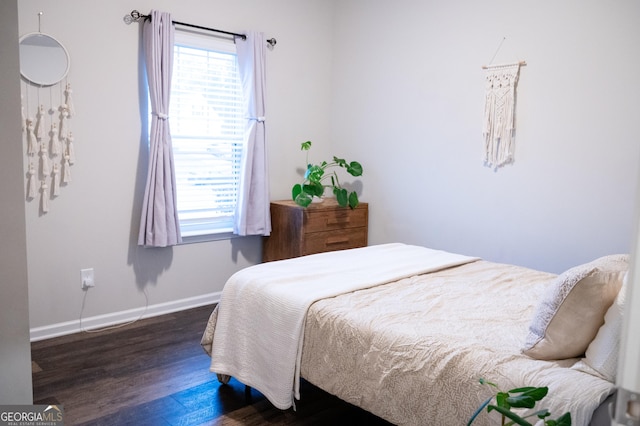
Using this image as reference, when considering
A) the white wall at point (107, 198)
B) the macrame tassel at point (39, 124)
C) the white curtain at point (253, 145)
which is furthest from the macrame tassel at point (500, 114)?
the macrame tassel at point (39, 124)

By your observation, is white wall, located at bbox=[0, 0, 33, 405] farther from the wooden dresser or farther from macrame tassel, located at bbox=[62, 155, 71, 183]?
the wooden dresser

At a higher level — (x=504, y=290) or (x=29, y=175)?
(x=29, y=175)

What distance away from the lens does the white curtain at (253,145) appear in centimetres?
401

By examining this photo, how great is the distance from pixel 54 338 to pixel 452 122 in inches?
120

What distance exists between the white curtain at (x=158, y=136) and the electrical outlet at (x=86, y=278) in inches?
14.2

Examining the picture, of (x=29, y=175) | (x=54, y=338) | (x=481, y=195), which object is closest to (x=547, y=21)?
(x=481, y=195)

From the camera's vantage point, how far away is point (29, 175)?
3.15 meters

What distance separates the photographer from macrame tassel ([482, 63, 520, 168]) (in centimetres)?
351

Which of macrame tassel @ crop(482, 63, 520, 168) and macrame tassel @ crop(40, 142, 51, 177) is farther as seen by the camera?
macrame tassel @ crop(482, 63, 520, 168)

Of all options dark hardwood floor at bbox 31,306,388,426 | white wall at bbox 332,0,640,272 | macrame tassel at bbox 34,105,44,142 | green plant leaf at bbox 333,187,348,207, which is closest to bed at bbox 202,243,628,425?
dark hardwood floor at bbox 31,306,388,426

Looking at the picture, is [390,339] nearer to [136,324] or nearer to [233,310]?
[233,310]

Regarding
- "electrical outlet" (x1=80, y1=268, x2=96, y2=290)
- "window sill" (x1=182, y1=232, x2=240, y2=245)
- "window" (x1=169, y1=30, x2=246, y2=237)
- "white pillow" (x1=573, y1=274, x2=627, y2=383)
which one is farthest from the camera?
"window sill" (x1=182, y1=232, x2=240, y2=245)

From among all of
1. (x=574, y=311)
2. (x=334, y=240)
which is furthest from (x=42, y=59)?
(x=574, y=311)

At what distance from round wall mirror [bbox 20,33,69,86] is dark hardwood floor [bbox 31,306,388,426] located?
1.58m
